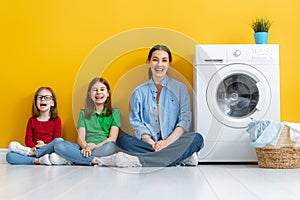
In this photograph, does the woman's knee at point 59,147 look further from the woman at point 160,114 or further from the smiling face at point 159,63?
the smiling face at point 159,63

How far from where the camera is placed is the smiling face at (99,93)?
3.85m

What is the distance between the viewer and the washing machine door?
355cm


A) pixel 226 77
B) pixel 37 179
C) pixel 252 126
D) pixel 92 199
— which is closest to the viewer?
pixel 92 199

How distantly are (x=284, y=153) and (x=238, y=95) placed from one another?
0.59m

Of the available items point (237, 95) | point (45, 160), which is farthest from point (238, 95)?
point (45, 160)

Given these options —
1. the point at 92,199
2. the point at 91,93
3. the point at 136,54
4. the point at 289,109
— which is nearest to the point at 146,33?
the point at 136,54

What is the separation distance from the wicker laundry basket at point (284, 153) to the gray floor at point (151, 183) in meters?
0.12

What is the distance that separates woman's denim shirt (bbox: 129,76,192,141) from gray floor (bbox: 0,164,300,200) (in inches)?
18.7

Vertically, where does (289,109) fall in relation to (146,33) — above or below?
below

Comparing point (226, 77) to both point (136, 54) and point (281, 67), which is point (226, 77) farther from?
point (136, 54)

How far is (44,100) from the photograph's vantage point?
12.6 ft

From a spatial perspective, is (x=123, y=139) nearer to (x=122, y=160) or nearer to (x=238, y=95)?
(x=122, y=160)

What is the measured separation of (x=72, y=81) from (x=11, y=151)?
74 cm

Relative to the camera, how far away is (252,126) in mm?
3363
